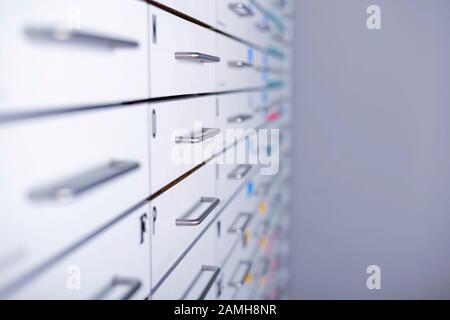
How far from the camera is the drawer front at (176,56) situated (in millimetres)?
860

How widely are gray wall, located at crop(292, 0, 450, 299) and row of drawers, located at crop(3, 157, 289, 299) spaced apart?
559mm

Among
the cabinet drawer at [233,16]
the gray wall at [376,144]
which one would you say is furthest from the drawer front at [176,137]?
the gray wall at [376,144]

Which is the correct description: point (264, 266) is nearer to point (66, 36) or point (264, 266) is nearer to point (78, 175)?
point (78, 175)

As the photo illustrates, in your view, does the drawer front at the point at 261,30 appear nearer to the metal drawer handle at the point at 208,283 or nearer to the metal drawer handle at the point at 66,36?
the metal drawer handle at the point at 208,283

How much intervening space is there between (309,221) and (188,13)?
1.82 m

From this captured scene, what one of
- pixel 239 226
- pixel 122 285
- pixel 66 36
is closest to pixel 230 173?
pixel 239 226

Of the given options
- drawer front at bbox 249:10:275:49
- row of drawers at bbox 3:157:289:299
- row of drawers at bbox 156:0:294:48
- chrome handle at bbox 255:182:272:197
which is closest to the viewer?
row of drawers at bbox 3:157:289:299

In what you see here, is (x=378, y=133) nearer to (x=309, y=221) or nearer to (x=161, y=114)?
(x=309, y=221)

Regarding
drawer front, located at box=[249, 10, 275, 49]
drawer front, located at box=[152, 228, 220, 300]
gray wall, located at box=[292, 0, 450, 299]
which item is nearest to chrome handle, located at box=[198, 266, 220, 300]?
drawer front, located at box=[152, 228, 220, 300]

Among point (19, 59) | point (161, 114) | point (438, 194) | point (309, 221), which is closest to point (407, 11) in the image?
point (438, 194)

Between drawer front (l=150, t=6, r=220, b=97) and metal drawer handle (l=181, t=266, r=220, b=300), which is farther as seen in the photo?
metal drawer handle (l=181, t=266, r=220, b=300)

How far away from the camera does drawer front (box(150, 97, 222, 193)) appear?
0.88 metres

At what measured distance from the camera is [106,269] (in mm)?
687

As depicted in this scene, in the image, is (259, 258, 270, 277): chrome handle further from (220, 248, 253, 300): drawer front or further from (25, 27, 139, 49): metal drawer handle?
(25, 27, 139, 49): metal drawer handle
